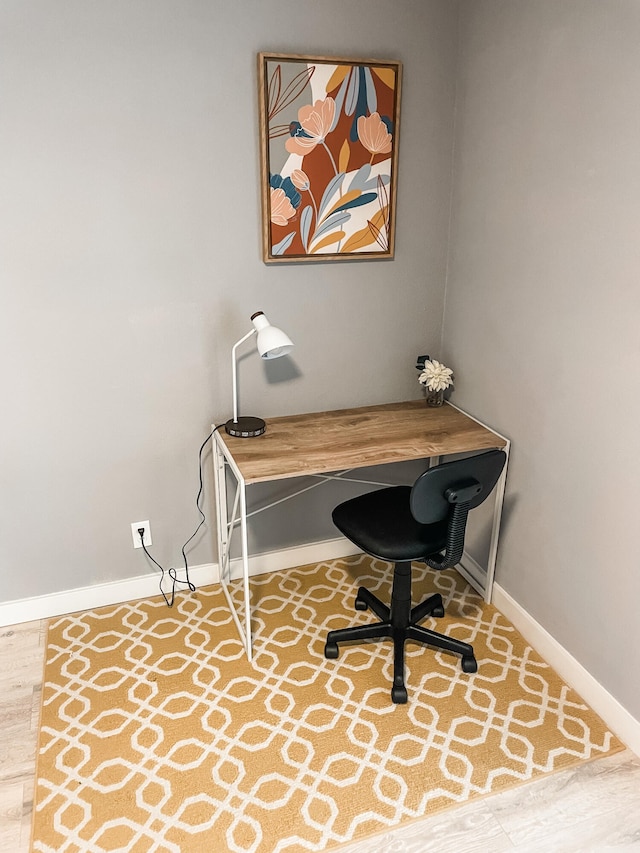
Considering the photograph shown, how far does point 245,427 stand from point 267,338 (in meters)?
0.39

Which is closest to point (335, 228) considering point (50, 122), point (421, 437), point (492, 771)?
point (421, 437)

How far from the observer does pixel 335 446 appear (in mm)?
2508

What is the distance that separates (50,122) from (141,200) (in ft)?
1.19

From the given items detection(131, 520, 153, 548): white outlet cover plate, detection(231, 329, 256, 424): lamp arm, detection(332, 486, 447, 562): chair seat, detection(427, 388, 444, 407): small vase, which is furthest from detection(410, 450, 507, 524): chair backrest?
detection(131, 520, 153, 548): white outlet cover plate

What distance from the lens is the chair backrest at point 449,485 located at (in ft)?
6.81

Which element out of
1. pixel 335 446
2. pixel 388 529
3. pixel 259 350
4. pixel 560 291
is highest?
pixel 560 291

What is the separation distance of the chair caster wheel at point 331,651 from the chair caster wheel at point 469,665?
46cm

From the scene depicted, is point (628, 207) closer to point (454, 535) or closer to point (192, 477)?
point (454, 535)

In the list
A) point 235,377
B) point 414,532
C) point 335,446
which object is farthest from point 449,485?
point 235,377

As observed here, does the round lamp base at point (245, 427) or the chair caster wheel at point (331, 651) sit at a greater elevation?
the round lamp base at point (245, 427)

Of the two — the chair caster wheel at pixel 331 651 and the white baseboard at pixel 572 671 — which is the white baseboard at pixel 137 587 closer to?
the chair caster wheel at pixel 331 651

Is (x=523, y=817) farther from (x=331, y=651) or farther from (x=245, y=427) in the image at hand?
(x=245, y=427)

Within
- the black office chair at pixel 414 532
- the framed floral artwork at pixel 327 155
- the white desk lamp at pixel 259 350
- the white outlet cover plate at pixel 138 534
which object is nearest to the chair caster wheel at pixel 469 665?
the black office chair at pixel 414 532

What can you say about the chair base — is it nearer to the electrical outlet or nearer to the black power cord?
the black power cord
